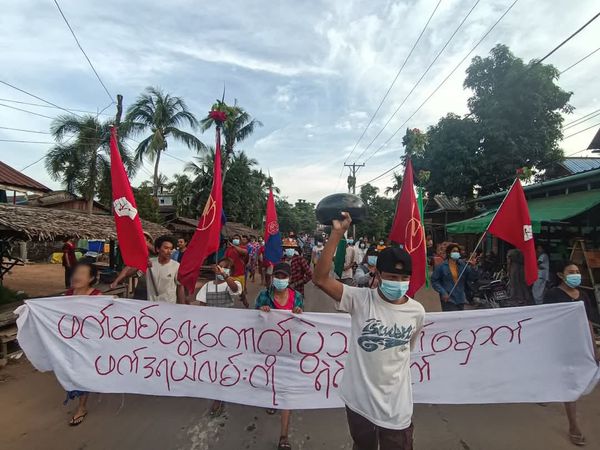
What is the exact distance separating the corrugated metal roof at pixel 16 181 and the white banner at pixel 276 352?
1003 centimetres

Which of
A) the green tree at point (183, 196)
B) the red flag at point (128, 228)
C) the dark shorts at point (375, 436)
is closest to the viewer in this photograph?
the dark shorts at point (375, 436)

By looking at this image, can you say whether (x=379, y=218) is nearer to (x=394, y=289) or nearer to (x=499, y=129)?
(x=499, y=129)

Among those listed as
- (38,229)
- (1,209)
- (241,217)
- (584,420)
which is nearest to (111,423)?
(584,420)

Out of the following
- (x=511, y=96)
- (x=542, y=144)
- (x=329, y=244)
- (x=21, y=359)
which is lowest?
(x=21, y=359)

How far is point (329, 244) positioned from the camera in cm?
215

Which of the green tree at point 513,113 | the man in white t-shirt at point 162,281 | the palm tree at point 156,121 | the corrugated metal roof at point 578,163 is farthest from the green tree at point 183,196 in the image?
the man in white t-shirt at point 162,281

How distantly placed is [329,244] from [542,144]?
19.0 metres

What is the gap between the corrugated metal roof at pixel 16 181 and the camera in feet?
37.6

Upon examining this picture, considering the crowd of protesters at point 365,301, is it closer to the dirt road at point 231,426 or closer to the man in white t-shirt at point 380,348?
the man in white t-shirt at point 380,348

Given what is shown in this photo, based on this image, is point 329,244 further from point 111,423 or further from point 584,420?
point 584,420

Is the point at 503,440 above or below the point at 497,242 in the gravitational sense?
below

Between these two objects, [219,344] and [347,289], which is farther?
[219,344]

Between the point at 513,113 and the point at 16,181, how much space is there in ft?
64.7

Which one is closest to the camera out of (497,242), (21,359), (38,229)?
(21,359)
